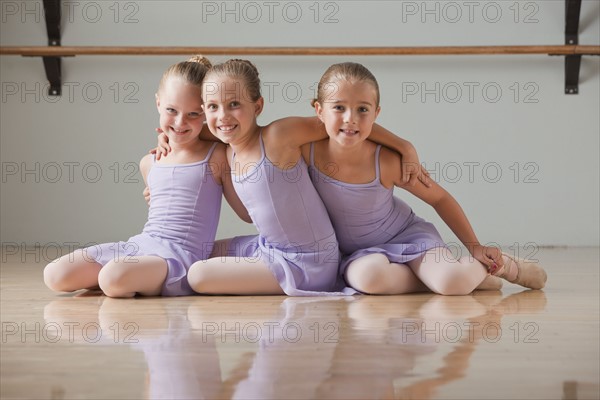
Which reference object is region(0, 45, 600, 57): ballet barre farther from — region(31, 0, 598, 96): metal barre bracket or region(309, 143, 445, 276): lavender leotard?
region(309, 143, 445, 276): lavender leotard

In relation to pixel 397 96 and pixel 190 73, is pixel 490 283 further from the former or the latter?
pixel 397 96

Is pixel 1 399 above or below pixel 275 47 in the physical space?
below

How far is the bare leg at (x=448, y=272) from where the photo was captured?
6.40ft

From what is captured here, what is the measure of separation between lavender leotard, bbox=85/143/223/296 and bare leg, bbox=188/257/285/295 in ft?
0.23

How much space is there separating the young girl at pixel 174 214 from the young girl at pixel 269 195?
0.07m

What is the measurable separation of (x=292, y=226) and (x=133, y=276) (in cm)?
36

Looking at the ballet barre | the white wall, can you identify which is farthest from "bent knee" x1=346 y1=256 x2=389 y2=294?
the white wall

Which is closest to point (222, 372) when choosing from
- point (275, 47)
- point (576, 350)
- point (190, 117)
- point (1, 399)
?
point (1, 399)

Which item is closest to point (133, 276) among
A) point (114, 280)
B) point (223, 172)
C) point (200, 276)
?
point (114, 280)

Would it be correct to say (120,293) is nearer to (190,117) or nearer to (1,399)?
(190,117)

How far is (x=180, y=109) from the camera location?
203 cm

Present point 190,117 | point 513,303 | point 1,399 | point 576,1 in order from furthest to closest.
A: 1. point 576,1
2. point 190,117
3. point 513,303
4. point 1,399

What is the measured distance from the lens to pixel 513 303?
1841 millimetres

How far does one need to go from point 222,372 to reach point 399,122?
263cm
